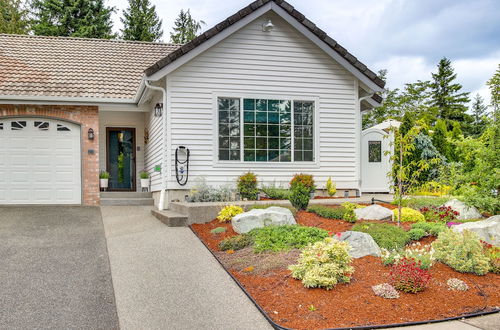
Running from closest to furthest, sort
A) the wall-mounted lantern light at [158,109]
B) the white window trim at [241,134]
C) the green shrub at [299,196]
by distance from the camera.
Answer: the green shrub at [299,196], the white window trim at [241,134], the wall-mounted lantern light at [158,109]

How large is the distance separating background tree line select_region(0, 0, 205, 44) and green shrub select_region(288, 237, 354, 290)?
82.4ft

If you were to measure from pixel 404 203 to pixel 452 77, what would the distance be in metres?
33.5

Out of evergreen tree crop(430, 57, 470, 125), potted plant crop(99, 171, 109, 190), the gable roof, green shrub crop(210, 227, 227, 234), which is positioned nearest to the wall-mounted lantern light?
the gable roof

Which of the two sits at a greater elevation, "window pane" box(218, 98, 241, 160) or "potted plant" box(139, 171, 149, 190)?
"window pane" box(218, 98, 241, 160)

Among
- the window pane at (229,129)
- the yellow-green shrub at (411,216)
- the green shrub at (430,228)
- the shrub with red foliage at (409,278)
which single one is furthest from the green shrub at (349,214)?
the window pane at (229,129)

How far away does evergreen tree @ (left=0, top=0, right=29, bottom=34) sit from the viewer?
97.4ft

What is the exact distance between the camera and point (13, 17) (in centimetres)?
2998

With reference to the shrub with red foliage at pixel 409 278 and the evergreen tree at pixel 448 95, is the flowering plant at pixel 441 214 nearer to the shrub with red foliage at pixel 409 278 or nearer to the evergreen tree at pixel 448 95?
the shrub with red foliage at pixel 409 278

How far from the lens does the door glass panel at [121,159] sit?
15445mm

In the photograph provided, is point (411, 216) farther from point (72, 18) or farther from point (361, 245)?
point (72, 18)

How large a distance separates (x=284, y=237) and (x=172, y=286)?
2057 mm

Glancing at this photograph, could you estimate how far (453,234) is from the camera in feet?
20.3

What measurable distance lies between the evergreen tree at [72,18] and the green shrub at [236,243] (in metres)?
23.1

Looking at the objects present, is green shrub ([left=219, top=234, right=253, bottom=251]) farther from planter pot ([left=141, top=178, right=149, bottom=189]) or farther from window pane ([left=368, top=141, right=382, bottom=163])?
window pane ([left=368, top=141, right=382, bottom=163])
